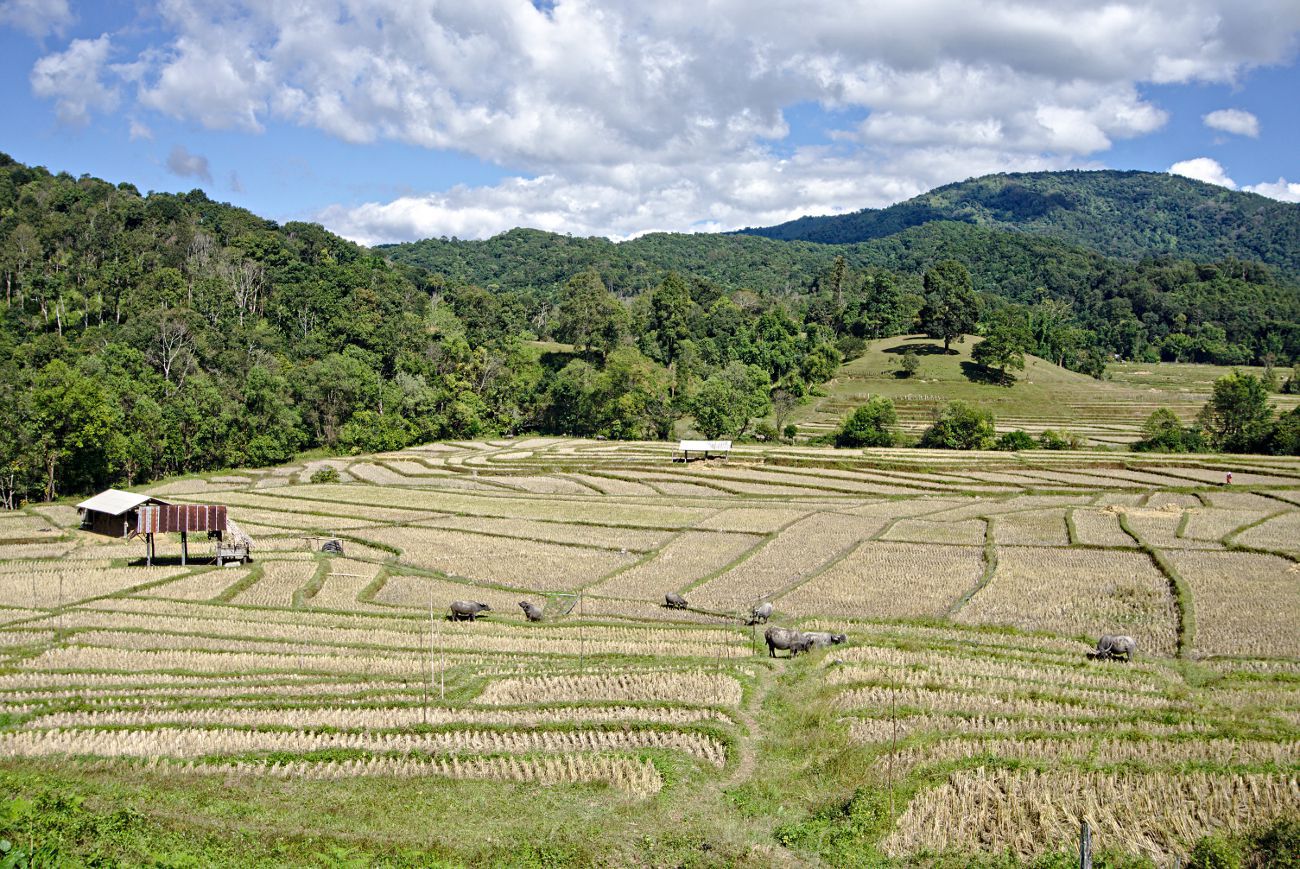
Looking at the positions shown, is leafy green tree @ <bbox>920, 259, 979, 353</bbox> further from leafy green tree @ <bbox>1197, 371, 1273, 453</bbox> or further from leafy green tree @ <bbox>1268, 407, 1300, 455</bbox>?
leafy green tree @ <bbox>1268, 407, 1300, 455</bbox>

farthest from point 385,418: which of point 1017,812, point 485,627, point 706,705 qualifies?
point 1017,812

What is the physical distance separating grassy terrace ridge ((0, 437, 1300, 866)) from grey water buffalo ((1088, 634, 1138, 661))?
13.8 inches

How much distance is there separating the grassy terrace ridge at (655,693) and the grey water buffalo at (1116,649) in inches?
13.8

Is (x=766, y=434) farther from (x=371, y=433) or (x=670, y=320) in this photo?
(x=371, y=433)

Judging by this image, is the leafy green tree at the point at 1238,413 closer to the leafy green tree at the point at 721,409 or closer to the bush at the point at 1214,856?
the leafy green tree at the point at 721,409

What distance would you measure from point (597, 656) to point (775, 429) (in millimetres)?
76271

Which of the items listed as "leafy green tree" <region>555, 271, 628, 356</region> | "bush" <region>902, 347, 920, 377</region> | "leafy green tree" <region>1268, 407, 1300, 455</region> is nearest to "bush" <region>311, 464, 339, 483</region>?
"leafy green tree" <region>555, 271, 628, 356</region>

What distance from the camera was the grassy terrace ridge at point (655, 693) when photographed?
49.7 ft

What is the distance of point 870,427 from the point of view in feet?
295

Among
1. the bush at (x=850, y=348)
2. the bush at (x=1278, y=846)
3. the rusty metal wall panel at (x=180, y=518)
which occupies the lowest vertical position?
the bush at (x=1278, y=846)

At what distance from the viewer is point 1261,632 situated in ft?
90.8

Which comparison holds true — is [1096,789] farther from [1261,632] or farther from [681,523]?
[681,523]

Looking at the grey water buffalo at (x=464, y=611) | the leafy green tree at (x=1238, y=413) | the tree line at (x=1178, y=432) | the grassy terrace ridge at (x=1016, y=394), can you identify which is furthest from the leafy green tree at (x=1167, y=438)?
the grey water buffalo at (x=464, y=611)

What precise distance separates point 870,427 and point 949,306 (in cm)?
4759
